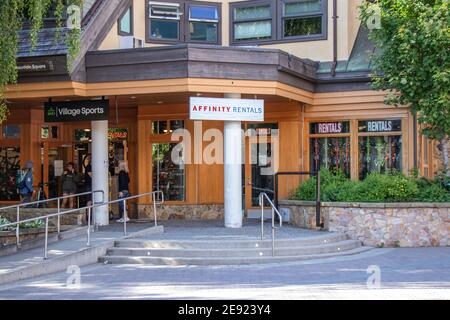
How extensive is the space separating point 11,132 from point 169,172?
5381 millimetres

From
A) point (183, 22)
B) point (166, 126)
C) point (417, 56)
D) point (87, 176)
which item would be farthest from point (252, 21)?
point (87, 176)

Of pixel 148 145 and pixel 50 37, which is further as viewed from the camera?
pixel 148 145

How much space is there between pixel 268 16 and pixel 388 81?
16.9 feet

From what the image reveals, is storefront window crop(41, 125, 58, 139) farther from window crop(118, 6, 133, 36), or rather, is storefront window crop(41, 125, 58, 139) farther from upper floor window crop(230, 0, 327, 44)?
upper floor window crop(230, 0, 327, 44)

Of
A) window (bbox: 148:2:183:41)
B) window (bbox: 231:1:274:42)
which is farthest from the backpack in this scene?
window (bbox: 231:1:274:42)

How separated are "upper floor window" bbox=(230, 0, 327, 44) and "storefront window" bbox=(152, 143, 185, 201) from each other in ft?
Answer: 12.8

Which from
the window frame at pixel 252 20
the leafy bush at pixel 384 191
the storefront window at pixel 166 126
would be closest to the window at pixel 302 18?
the window frame at pixel 252 20

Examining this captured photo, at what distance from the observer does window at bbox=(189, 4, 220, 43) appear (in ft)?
70.5

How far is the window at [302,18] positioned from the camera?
21.0 m

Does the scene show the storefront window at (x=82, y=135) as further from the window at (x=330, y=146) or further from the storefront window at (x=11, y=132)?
the window at (x=330, y=146)

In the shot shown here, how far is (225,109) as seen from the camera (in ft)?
56.7

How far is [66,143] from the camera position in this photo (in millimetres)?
22781

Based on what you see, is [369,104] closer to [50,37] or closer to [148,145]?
[148,145]

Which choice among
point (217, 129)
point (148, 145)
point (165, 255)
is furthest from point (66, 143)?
point (165, 255)
